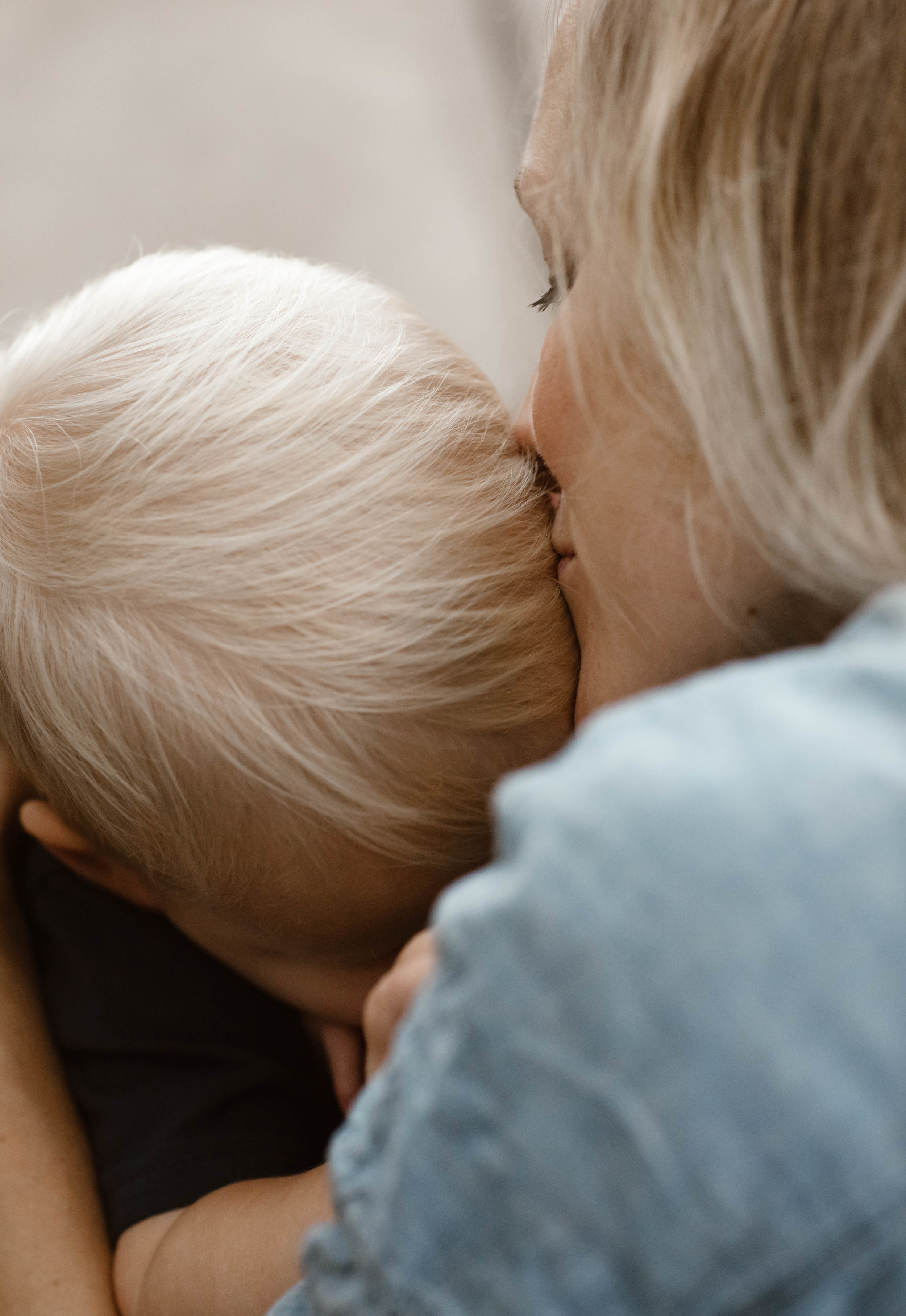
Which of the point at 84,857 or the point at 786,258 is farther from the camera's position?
the point at 84,857

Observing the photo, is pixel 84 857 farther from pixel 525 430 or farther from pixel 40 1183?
pixel 525 430

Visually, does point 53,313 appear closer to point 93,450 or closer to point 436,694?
point 93,450

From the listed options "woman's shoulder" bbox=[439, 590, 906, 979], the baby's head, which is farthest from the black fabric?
"woman's shoulder" bbox=[439, 590, 906, 979]

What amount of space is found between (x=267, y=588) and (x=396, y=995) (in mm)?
214

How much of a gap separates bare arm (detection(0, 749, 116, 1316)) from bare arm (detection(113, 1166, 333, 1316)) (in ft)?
0.09

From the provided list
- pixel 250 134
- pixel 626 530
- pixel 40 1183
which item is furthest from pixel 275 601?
pixel 250 134

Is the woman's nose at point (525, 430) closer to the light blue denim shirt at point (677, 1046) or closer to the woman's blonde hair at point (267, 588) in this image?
the woman's blonde hair at point (267, 588)

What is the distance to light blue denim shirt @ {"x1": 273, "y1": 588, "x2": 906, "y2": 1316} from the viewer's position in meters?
0.23

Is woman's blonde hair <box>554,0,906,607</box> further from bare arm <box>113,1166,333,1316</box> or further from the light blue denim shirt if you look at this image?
bare arm <box>113,1166,333,1316</box>

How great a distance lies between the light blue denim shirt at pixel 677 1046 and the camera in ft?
0.76

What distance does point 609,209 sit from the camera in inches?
17.2

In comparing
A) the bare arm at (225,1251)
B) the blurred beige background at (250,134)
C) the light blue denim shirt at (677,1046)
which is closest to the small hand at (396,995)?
the light blue denim shirt at (677,1046)

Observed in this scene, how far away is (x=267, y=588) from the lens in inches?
18.9

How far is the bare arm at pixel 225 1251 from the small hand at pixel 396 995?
0.19m
